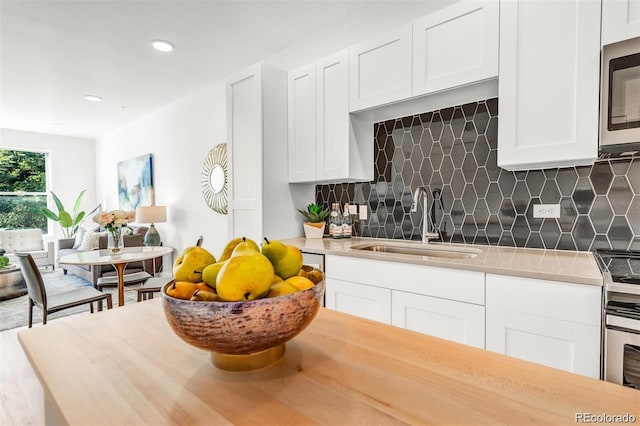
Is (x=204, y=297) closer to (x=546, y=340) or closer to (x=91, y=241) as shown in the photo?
(x=546, y=340)

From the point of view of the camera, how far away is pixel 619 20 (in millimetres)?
1512

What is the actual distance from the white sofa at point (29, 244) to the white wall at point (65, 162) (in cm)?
52

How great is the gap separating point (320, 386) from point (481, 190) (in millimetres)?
2034

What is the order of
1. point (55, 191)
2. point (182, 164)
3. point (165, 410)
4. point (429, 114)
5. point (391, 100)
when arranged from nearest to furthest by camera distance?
point (165, 410) → point (391, 100) → point (429, 114) → point (182, 164) → point (55, 191)

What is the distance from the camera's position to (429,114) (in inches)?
97.4

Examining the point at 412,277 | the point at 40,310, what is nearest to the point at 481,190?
the point at 412,277

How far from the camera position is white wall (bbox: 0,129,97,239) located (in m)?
6.25

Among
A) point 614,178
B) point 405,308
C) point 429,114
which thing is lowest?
point 405,308

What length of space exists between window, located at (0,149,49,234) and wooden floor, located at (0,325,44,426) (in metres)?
4.67


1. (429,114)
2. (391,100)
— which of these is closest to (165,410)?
(391,100)

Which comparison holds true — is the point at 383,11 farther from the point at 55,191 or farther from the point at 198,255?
the point at 55,191

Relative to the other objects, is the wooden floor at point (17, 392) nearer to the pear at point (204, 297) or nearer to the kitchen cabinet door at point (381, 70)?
the pear at point (204, 297)

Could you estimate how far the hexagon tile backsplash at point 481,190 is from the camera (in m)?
1.80

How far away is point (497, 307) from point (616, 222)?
89 cm
